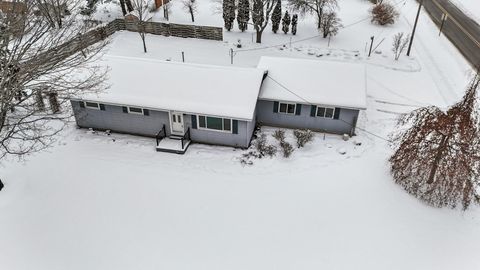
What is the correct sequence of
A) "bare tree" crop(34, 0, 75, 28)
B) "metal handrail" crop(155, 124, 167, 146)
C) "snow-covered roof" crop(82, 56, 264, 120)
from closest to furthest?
"bare tree" crop(34, 0, 75, 28) < "snow-covered roof" crop(82, 56, 264, 120) < "metal handrail" crop(155, 124, 167, 146)

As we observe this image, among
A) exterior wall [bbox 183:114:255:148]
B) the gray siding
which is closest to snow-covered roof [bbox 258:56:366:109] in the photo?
exterior wall [bbox 183:114:255:148]

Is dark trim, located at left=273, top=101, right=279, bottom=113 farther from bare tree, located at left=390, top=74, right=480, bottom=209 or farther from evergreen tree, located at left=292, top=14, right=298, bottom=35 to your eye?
evergreen tree, located at left=292, top=14, right=298, bottom=35

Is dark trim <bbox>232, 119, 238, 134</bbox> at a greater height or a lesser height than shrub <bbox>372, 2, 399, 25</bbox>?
lesser

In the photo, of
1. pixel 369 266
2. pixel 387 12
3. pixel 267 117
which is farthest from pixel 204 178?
pixel 387 12

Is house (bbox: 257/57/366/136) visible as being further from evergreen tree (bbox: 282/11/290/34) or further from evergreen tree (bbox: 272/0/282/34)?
evergreen tree (bbox: 272/0/282/34)

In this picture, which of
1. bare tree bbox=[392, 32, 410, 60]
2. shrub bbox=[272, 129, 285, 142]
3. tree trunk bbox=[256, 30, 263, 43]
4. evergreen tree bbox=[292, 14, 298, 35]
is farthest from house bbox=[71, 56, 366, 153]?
evergreen tree bbox=[292, 14, 298, 35]

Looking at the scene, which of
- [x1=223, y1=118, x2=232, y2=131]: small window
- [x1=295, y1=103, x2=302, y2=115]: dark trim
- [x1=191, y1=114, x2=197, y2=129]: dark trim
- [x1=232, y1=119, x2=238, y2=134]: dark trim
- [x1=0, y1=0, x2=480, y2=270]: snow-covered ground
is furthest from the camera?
[x1=295, y1=103, x2=302, y2=115]: dark trim

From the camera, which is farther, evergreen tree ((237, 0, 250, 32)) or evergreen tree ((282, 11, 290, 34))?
evergreen tree ((282, 11, 290, 34))

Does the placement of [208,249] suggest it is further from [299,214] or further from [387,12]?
[387,12]

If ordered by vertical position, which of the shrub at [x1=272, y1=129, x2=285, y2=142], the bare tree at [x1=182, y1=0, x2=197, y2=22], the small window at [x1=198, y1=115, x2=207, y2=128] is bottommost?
the shrub at [x1=272, y1=129, x2=285, y2=142]

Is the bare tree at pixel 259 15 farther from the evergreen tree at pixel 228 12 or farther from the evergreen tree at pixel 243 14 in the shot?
the evergreen tree at pixel 228 12
